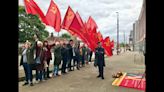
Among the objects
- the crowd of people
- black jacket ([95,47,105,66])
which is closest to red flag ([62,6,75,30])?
the crowd of people

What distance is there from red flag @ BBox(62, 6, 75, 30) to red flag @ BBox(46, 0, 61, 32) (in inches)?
62.5

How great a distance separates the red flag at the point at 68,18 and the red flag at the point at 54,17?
5.21 feet

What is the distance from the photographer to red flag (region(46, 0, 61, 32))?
12681 millimetres

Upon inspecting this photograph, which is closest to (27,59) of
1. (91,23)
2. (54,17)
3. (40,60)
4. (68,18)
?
(40,60)

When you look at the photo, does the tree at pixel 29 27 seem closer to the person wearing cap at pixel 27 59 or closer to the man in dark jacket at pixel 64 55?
the man in dark jacket at pixel 64 55

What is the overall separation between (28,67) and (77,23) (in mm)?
5100

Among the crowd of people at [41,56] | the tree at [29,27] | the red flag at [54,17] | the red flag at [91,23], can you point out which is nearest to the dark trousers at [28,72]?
the crowd of people at [41,56]

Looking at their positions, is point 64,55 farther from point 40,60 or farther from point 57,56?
point 40,60

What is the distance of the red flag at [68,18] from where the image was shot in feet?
48.5

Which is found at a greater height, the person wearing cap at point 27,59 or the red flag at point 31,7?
the red flag at point 31,7

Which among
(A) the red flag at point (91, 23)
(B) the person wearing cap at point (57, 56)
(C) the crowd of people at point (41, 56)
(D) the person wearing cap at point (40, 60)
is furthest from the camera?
(A) the red flag at point (91, 23)

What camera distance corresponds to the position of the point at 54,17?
508 inches
